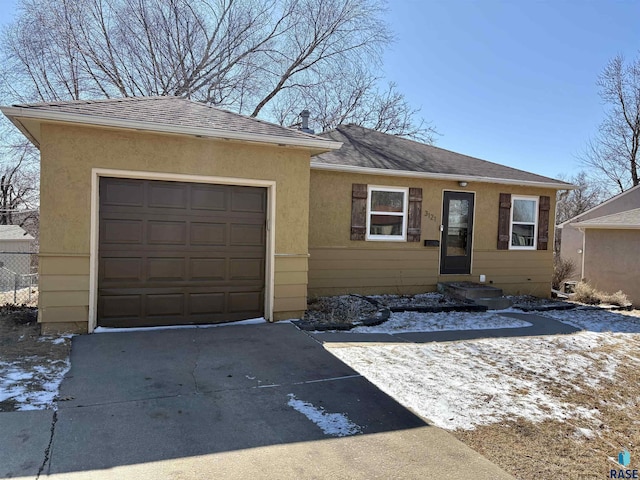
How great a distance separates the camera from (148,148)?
6199 mm

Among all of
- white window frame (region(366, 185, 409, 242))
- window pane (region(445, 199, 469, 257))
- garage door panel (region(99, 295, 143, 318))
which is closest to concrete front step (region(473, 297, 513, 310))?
window pane (region(445, 199, 469, 257))

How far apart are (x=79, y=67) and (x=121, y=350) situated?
60.1 feet

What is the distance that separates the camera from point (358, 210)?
960 cm

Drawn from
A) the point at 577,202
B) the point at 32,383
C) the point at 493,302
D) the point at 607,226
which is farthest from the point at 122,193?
the point at 577,202

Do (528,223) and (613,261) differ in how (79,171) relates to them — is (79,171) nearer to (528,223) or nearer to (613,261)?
(528,223)

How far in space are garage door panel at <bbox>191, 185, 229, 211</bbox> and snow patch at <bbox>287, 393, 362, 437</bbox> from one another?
3.63 meters

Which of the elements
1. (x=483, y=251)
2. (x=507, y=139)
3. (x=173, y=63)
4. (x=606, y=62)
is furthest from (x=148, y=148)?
(x=606, y=62)

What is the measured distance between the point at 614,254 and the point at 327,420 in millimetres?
14162

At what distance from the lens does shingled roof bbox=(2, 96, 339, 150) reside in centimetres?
564

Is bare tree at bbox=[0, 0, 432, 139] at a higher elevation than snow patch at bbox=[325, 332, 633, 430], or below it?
higher

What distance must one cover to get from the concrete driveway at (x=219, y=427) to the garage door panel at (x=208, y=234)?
1975 millimetres

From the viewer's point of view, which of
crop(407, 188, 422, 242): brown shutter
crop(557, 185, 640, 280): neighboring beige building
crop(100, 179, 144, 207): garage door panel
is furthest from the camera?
crop(557, 185, 640, 280): neighboring beige building

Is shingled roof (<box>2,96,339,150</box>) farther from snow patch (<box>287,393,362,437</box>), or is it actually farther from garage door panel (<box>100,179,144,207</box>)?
snow patch (<box>287,393,362,437</box>)

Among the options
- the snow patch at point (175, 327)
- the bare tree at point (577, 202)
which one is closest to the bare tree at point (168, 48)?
the snow patch at point (175, 327)
